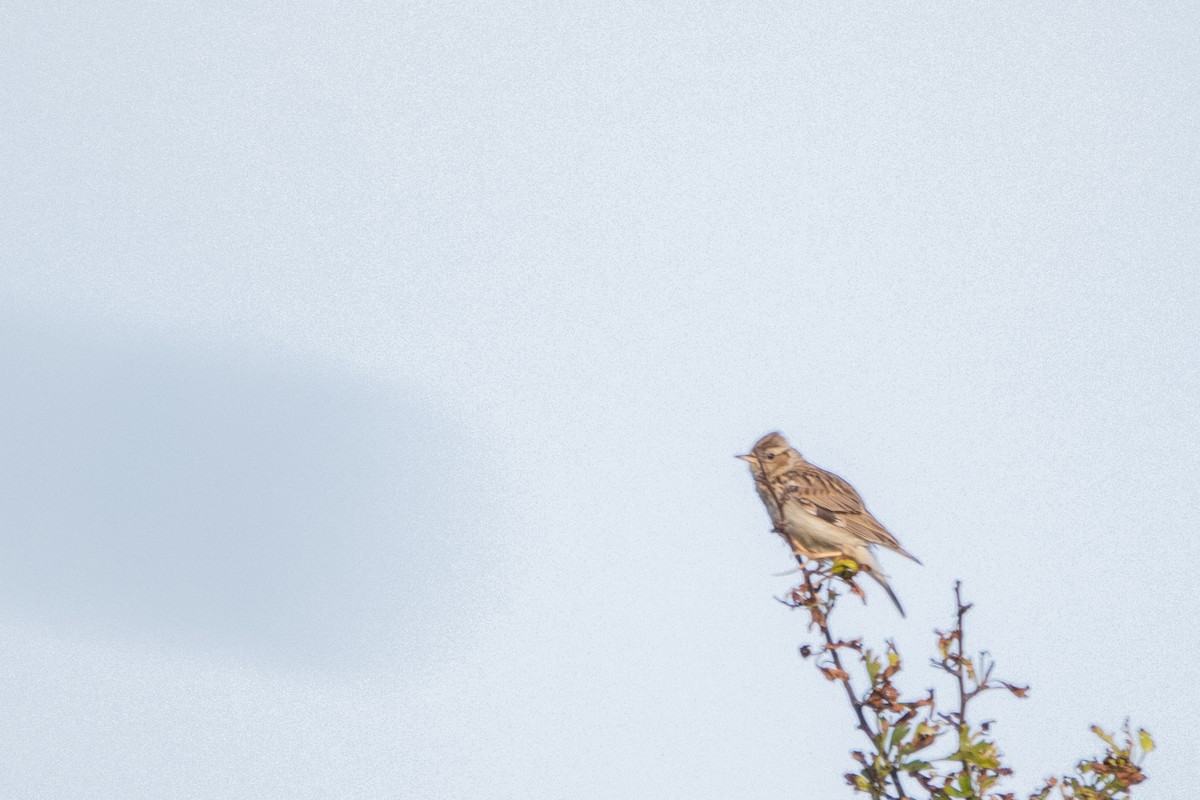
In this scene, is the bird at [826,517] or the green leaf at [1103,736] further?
the bird at [826,517]

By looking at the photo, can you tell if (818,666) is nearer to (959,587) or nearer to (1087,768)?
(959,587)

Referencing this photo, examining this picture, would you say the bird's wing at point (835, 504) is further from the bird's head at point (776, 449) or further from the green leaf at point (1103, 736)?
the green leaf at point (1103, 736)

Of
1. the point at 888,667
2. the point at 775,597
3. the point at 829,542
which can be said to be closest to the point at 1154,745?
the point at 888,667

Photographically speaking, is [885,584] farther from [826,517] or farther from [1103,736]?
[1103,736]

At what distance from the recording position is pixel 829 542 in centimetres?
1197

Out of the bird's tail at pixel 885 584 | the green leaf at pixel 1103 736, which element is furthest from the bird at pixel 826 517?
the green leaf at pixel 1103 736

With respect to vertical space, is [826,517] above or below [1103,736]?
above

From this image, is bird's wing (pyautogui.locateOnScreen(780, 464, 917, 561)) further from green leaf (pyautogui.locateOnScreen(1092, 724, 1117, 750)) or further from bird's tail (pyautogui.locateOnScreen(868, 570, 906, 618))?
green leaf (pyautogui.locateOnScreen(1092, 724, 1117, 750))

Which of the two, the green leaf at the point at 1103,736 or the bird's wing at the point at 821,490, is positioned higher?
the bird's wing at the point at 821,490

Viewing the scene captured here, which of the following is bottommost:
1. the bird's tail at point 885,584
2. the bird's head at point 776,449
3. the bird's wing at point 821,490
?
the bird's tail at point 885,584

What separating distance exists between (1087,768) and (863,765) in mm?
1054

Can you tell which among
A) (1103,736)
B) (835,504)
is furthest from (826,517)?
(1103,736)

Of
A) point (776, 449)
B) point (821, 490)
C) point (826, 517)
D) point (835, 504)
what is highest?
point (776, 449)

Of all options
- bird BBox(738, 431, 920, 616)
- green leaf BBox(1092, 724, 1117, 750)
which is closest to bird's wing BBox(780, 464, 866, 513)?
bird BBox(738, 431, 920, 616)
